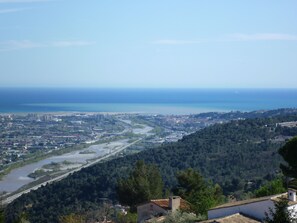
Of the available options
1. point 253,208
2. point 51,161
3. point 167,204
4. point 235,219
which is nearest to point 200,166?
point 167,204

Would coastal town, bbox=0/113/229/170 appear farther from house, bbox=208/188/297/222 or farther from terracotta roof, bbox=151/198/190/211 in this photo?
house, bbox=208/188/297/222

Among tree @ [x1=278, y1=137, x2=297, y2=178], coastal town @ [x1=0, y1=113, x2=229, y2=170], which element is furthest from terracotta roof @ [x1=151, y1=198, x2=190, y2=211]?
coastal town @ [x1=0, y1=113, x2=229, y2=170]

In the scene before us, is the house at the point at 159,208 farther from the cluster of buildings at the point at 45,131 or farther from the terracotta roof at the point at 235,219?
the cluster of buildings at the point at 45,131

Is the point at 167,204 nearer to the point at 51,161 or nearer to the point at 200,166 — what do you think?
the point at 200,166

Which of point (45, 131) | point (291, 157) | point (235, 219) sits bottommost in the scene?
point (45, 131)

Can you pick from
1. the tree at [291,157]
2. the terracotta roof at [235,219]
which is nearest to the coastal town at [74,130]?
the tree at [291,157]
